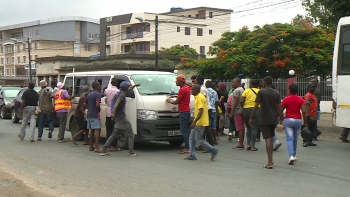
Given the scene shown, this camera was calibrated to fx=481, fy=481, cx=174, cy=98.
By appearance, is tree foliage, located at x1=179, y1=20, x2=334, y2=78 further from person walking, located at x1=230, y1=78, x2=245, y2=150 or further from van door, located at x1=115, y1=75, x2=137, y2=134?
van door, located at x1=115, y1=75, x2=137, y2=134

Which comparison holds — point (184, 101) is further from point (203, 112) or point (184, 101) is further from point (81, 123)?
point (81, 123)

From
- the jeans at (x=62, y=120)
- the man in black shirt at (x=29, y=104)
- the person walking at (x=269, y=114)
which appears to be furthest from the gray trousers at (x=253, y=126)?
the man in black shirt at (x=29, y=104)

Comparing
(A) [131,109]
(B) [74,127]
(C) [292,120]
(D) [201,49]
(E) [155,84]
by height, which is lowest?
(B) [74,127]

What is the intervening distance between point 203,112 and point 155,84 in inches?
100

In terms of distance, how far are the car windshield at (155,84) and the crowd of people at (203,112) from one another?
0.43 meters

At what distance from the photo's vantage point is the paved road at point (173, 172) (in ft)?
25.3

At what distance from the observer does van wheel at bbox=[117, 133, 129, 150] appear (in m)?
12.3

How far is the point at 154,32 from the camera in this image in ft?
219

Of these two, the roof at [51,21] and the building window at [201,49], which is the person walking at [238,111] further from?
the roof at [51,21]

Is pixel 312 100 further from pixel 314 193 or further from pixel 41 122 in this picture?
pixel 41 122

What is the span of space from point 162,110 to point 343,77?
17.2 feet

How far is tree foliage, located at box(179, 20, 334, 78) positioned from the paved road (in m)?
17.7

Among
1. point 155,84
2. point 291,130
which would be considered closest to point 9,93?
point 155,84

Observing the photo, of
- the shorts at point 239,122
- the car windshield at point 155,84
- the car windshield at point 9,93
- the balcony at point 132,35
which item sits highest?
the balcony at point 132,35
